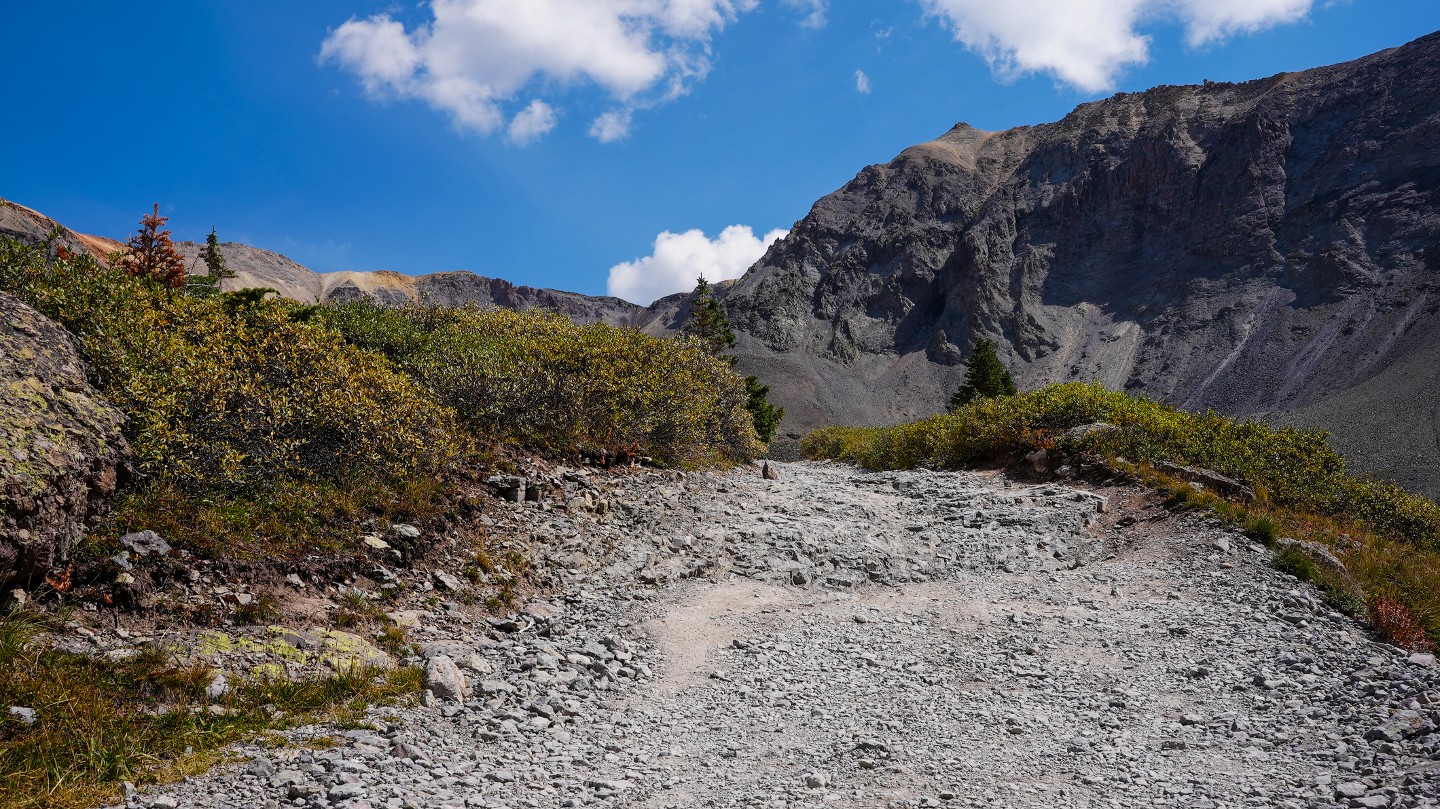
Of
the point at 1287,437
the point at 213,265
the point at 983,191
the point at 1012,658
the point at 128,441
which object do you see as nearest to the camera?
the point at 128,441

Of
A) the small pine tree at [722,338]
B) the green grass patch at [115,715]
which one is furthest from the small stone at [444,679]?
the small pine tree at [722,338]

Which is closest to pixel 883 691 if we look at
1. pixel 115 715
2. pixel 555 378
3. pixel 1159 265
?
pixel 115 715

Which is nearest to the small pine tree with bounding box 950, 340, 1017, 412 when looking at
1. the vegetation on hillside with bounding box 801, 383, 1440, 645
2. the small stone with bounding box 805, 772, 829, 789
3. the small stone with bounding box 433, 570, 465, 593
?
the vegetation on hillside with bounding box 801, 383, 1440, 645

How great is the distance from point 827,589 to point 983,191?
159163 millimetres

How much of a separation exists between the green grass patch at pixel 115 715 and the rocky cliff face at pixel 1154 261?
76198 millimetres

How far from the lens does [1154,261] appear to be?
116 m

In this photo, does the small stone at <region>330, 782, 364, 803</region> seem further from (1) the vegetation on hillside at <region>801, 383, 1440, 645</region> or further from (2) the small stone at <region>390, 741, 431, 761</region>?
(1) the vegetation on hillside at <region>801, 383, 1440, 645</region>

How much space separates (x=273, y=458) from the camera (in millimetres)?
9367

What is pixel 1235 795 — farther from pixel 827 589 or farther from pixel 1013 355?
pixel 1013 355

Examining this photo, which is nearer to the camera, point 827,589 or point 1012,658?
point 1012,658

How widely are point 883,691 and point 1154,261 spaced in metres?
131

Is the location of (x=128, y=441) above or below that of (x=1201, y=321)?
below

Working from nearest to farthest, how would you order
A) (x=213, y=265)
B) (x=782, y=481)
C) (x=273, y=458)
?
(x=273, y=458), (x=782, y=481), (x=213, y=265)

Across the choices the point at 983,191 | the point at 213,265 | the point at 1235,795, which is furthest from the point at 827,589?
the point at 983,191
